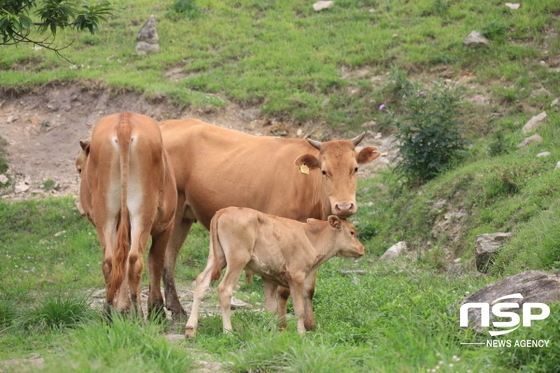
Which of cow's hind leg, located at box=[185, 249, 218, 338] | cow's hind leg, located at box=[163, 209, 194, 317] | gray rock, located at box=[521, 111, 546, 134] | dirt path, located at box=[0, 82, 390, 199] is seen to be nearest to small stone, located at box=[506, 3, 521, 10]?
dirt path, located at box=[0, 82, 390, 199]

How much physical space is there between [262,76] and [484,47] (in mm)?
5271

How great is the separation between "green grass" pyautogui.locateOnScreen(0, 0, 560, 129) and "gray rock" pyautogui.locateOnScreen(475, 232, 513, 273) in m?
6.24

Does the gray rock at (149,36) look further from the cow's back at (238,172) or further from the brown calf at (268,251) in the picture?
the brown calf at (268,251)

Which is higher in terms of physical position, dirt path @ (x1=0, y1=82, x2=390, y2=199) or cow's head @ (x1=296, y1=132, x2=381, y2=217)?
cow's head @ (x1=296, y1=132, x2=381, y2=217)

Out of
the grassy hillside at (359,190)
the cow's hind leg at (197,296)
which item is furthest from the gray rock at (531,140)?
the cow's hind leg at (197,296)

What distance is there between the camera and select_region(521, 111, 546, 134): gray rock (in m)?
14.5

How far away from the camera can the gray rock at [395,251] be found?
12141 millimetres

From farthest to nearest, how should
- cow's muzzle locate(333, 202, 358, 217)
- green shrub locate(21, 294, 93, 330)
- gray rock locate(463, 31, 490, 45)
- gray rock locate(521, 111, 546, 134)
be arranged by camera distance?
gray rock locate(463, 31, 490, 45) → gray rock locate(521, 111, 546, 134) → cow's muzzle locate(333, 202, 358, 217) → green shrub locate(21, 294, 93, 330)

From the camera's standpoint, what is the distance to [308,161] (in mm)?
9875

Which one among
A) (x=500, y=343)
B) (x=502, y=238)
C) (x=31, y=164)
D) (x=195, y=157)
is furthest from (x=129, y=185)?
(x=31, y=164)

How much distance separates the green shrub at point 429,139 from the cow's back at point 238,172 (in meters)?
4.03

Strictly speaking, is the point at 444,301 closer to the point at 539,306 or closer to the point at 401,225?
the point at 539,306

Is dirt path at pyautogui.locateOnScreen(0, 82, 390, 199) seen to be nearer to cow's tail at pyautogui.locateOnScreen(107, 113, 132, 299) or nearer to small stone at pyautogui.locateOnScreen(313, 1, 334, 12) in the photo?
small stone at pyautogui.locateOnScreen(313, 1, 334, 12)

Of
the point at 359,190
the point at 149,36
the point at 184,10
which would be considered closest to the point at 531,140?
the point at 359,190
